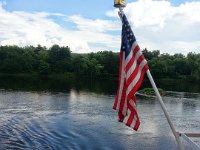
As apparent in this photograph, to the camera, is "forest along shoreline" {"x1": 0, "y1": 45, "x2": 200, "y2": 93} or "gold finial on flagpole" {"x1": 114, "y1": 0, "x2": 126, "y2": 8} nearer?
"gold finial on flagpole" {"x1": 114, "y1": 0, "x2": 126, "y2": 8}

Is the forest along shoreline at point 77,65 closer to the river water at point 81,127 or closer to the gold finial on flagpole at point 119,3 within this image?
the river water at point 81,127

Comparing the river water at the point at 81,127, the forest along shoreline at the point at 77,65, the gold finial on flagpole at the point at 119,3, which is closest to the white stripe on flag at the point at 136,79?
the gold finial on flagpole at the point at 119,3

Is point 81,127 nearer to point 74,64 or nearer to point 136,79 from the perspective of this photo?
point 136,79

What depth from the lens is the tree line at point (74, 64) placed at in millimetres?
151875

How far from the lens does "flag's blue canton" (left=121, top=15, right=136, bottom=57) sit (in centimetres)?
1085

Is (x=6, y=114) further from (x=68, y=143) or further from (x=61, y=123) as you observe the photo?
(x=68, y=143)

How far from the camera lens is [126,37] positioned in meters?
10.9

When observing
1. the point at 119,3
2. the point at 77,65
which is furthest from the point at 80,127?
the point at 77,65

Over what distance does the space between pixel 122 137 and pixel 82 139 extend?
3.43 meters

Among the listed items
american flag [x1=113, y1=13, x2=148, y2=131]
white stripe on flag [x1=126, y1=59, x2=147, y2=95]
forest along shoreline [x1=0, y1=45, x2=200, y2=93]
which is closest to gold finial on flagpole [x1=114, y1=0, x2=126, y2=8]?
american flag [x1=113, y1=13, x2=148, y2=131]

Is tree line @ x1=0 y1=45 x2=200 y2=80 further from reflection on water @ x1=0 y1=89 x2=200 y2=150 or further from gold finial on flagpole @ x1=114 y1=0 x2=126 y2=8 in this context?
gold finial on flagpole @ x1=114 y1=0 x2=126 y2=8

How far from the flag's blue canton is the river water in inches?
586

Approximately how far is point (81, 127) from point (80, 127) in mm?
99

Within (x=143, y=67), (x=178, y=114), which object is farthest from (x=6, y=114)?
(x=143, y=67)
